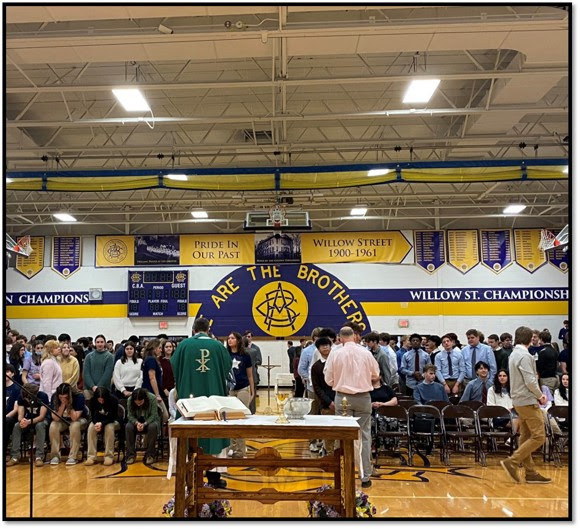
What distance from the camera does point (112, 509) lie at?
4770 millimetres

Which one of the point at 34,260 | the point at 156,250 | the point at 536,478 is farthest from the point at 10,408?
the point at 34,260

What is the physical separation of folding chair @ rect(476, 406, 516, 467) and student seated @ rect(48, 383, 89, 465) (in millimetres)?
4601

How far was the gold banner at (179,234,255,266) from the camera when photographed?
55.3ft

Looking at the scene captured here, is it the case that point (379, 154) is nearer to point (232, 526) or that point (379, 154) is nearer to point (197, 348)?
point (197, 348)

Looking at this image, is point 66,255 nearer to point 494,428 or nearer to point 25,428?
point 25,428

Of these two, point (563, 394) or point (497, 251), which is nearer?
point (563, 394)

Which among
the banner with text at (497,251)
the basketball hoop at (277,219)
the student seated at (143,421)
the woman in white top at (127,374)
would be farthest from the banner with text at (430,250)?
the student seated at (143,421)

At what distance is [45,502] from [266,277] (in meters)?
11.9

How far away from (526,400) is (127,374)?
5012 mm

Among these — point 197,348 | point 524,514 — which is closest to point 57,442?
point 197,348

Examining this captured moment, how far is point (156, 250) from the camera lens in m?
16.9

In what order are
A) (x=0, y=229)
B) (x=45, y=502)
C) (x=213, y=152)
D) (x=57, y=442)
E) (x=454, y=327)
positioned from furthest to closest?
(x=454, y=327)
(x=213, y=152)
(x=57, y=442)
(x=45, y=502)
(x=0, y=229)

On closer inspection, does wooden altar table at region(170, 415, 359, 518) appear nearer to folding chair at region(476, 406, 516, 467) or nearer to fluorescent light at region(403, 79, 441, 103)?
folding chair at region(476, 406, 516, 467)

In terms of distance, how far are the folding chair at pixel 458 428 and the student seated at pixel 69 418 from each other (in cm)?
420
